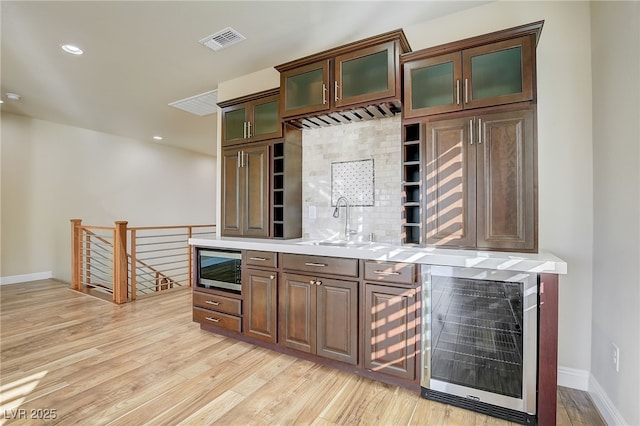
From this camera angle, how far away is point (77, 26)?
103 inches

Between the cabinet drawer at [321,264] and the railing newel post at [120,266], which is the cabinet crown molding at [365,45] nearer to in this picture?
the cabinet drawer at [321,264]

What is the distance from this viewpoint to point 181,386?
6.89ft

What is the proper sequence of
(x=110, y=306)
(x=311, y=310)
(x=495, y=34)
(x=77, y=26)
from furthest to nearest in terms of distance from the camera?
(x=110, y=306) < (x=77, y=26) < (x=311, y=310) < (x=495, y=34)

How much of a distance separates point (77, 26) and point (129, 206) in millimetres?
4656

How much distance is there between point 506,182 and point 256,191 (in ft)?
7.23

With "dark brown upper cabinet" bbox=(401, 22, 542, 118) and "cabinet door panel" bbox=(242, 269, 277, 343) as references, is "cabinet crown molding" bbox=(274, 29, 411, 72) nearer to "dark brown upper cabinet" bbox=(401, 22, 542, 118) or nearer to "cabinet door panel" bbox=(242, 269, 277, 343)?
"dark brown upper cabinet" bbox=(401, 22, 542, 118)

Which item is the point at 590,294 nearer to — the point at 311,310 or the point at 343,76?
the point at 311,310

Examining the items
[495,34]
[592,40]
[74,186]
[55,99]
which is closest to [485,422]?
[495,34]

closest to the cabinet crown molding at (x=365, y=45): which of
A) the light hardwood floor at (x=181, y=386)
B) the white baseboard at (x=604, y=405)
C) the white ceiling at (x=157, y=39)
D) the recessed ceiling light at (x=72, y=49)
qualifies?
the white ceiling at (x=157, y=39)

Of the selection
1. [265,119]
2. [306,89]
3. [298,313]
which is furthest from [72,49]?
[298,313]

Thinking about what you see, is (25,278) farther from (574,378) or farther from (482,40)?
(574,378)

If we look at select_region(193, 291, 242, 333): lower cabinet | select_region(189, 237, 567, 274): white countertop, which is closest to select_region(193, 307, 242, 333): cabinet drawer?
select_region(193, 291, 242, 333): lower cabinet

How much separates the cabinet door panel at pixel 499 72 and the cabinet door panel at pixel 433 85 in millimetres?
66

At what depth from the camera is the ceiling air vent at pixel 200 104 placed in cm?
421
